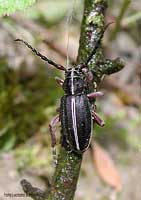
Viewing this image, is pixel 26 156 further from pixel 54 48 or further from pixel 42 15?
pixel 42 15

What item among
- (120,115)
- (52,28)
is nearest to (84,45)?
(120,115)

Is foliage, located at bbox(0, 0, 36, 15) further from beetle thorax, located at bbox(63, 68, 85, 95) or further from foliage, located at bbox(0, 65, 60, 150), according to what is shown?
foliage, located at bbox(0, 65, 60, 150)

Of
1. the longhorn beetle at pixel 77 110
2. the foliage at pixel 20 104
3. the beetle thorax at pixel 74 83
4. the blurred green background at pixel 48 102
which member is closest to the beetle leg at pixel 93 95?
the longhorn beetle at pixel 77 110

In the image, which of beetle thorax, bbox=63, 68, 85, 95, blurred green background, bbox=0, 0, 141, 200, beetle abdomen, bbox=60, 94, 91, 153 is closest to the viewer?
beetle abdomen, bbox=60, 94, 91, 153

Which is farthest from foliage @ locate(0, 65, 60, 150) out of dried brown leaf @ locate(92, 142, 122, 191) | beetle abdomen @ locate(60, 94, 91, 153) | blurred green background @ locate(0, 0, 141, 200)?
beetle abdomen @ locate(60, 94, 91, 153)

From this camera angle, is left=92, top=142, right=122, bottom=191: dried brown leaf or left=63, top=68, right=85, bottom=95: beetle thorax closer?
left=63, top=68, right=85, bottom=95: beetle thorax

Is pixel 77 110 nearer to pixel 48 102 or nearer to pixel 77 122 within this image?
pixel 77 122

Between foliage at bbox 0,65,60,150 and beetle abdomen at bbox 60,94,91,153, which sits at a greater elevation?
foliage at bbox 0,65,60,150

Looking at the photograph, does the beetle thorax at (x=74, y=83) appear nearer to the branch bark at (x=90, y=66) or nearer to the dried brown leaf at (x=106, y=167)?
the branch bark at (x=90, y=66)

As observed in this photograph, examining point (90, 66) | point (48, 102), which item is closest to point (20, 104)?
point (48, 102)
